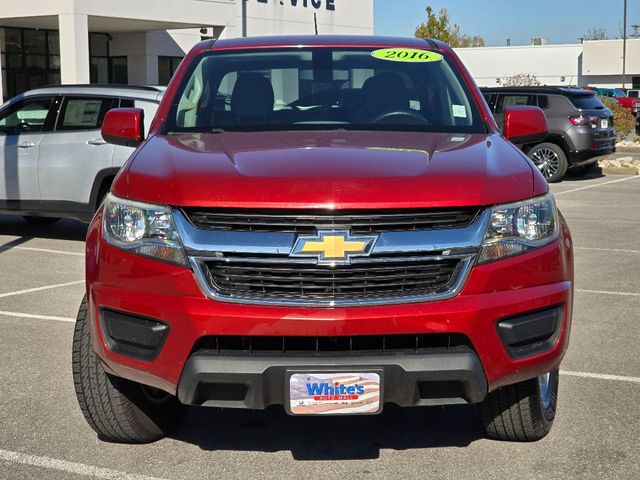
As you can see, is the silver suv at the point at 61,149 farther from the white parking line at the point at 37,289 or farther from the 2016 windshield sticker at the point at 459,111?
the 2016 windshield sticker at the point at 459,111

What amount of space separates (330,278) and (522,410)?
120 centimetres

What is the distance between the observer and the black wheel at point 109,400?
13.4 feet

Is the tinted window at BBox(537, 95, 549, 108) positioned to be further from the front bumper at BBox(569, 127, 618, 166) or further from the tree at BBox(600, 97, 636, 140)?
the tree at BBox(600, 97, 636, 140)

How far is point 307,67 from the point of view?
17.3 ft

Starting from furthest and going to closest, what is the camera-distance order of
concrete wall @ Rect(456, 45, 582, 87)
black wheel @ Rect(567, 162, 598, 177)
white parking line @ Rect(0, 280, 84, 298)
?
concrete wall @ Rect(456, 45, 582, 87)
black wheel @ Rect(567, 162, 598, 177)
white parking line @ Rect(0, 280, 84, 298)

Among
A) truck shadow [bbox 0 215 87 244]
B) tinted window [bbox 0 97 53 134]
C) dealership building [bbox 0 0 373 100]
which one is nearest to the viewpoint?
tinted window [bbox 0 97 53 134]

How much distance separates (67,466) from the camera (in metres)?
4.10

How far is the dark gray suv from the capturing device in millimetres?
17969

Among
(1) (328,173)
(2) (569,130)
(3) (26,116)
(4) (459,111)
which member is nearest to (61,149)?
(3) (26,116)

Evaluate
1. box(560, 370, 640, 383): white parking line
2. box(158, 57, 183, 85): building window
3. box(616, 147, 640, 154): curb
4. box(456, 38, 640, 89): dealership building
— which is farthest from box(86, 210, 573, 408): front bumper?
box(456, 38, 640, 89): dealership building

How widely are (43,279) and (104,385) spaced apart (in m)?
4.72

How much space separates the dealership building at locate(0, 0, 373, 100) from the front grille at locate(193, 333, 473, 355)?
Result: 23614 mm

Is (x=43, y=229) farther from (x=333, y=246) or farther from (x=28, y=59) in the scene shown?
(x=28, y=59)

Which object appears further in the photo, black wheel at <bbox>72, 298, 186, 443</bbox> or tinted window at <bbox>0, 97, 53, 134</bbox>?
tinted window at <bbox>0, 97, 53, 134</bbox>
